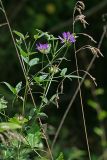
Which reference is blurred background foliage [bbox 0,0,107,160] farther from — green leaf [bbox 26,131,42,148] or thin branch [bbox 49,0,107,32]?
green leaf [bbox 26,131,42,148]

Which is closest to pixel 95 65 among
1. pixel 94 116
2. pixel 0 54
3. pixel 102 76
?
pixel 102 76

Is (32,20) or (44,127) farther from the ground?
(32,20)

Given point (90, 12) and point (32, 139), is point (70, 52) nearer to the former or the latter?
point (90, 12)

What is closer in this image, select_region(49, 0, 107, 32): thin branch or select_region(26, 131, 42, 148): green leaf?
select_region(26, 131, 42, 148): green leaf

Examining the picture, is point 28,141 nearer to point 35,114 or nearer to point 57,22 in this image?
point 35,114

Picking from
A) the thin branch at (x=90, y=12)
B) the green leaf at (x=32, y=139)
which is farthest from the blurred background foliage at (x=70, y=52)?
the green leaf at (x=32, y=139)

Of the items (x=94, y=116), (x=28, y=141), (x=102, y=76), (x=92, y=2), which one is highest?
(x=92, y=2)

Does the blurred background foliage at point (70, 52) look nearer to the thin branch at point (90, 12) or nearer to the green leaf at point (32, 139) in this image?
the thin branch at point (90, 12)

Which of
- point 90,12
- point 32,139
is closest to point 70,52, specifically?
point 90,12

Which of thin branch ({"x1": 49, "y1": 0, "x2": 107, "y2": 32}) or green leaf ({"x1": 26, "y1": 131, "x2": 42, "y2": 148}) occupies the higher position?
thin branch ({"x1": 49, "y1": 0, "x2": 107, "y2": 32})

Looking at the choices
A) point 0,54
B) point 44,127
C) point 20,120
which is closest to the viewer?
point 20,120

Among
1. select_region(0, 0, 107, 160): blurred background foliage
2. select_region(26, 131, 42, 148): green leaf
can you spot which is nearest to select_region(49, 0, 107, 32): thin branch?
select_region(0, 0, 107, 160): blurred background foliage
